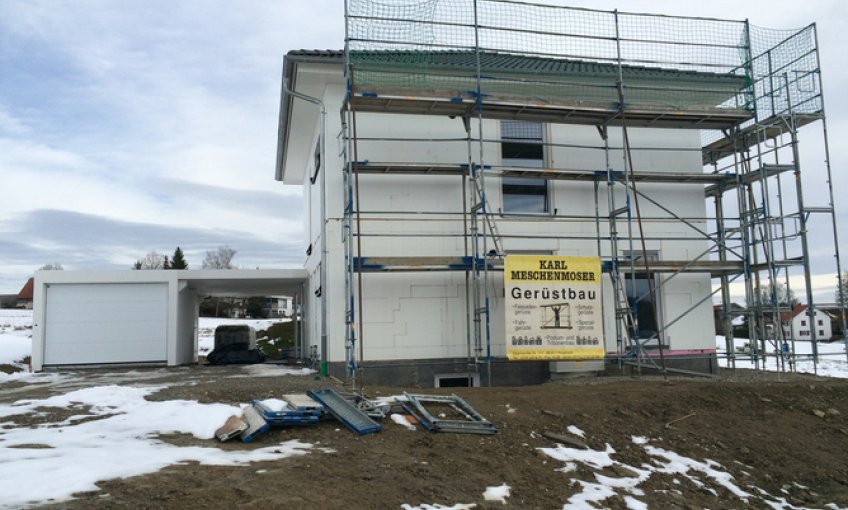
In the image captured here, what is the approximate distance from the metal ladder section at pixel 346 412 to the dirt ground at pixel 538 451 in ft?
0.45

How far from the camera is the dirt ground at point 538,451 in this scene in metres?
5.59

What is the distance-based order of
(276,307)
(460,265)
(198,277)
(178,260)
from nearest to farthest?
(460,265) → (198,277) → (178,260) → (276,307)

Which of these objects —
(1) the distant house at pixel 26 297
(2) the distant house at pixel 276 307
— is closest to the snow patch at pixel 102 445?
(2) the distant house at pixel 276 307

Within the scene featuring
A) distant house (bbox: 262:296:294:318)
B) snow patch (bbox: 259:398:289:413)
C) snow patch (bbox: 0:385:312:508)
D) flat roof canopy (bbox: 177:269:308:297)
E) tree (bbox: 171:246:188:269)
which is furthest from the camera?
distant house (bbox: 262:296:294:318)

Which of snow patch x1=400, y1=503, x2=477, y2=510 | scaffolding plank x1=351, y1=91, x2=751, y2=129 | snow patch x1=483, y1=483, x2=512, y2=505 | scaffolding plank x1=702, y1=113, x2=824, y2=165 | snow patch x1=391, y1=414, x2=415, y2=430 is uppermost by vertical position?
scaffolding plank x1=351, y1=91, x2=751, y2=129

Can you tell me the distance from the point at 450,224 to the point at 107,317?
33.9 ft

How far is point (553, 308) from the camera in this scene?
12773mm

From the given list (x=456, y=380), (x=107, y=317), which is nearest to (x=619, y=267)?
(x=456, y=380)

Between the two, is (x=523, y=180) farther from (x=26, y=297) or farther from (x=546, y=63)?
(x=26, y=297)

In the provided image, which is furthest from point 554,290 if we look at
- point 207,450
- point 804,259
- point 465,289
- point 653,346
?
point 207,450

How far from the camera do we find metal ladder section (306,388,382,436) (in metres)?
7.77

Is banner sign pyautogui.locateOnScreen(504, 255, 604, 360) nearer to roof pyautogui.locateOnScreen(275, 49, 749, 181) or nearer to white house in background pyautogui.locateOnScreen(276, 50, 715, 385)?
white house in background pyautogui.locateOnScreen(276, 50, 715, 385)

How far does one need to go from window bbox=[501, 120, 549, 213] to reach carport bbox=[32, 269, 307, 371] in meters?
9.39

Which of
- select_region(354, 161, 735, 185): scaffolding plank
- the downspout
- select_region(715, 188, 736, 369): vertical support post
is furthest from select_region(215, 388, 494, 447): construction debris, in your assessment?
select_region(715, 188, 736, 369): vertical support post
